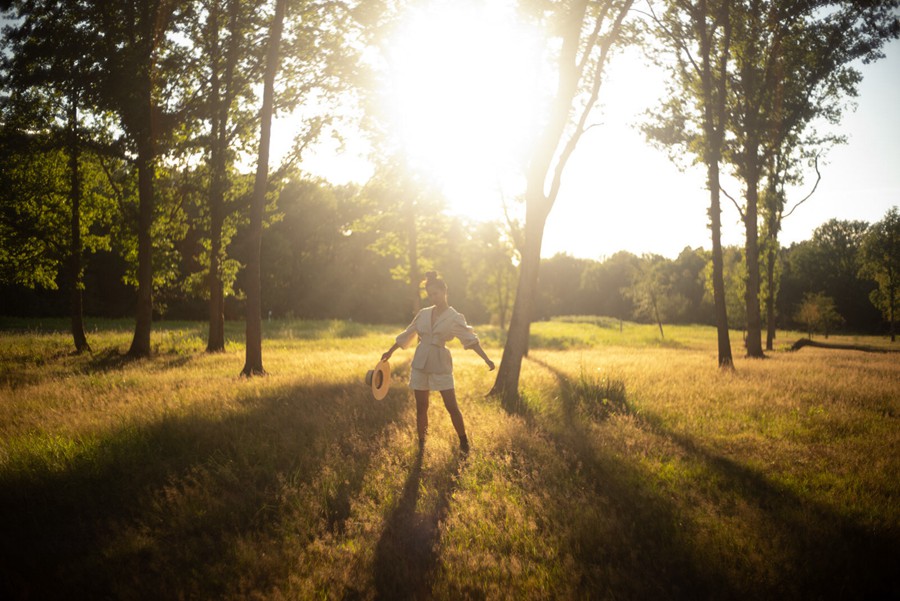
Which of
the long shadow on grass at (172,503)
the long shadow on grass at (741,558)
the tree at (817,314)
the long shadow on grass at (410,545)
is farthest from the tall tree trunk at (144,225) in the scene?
the tree at (817,314)

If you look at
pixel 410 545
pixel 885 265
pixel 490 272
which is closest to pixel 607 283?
pixel 490 272

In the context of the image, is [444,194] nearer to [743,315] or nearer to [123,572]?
[123,572]

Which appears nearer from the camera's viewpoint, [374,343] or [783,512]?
→ [783,512]

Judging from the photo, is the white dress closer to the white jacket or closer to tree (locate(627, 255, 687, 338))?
the white jacket

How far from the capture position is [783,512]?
5219mm

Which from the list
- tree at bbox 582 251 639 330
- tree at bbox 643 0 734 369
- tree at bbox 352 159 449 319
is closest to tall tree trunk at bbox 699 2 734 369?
tree at bbox 643 0 734 369

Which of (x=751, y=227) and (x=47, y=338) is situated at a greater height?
(x=751, y=227)

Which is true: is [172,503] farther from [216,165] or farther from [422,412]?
[216,165]

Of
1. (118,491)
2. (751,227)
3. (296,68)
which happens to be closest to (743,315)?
(751,227)

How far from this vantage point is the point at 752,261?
73.9ft

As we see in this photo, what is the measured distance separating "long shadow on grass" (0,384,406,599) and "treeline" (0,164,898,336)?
1394 cm

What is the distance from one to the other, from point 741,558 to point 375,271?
5810 cm

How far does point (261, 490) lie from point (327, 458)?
3.13ft

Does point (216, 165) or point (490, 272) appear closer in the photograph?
point (216, 165)
